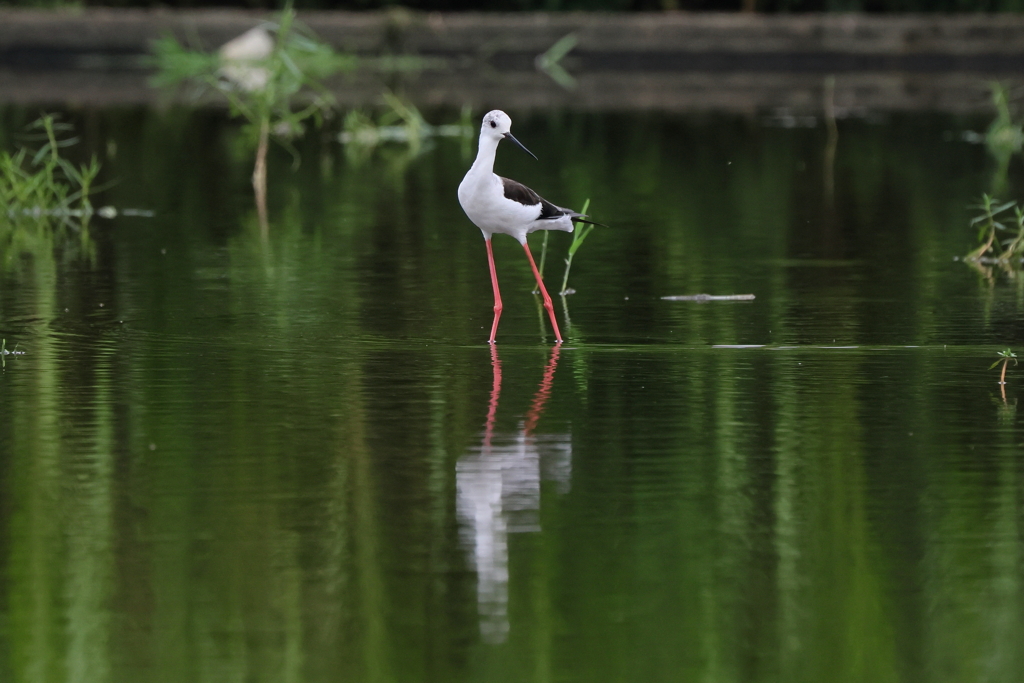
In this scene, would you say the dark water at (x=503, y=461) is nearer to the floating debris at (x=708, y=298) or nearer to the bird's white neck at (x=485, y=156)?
the floating debris at (x=708, y=298)

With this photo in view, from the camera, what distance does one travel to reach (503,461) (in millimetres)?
5867

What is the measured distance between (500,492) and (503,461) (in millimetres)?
376

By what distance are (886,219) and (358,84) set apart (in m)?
13.5

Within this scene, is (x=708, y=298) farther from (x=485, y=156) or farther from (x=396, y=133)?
(x=396, y=133)

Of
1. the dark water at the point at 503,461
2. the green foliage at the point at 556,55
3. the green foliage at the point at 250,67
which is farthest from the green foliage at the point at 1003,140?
the green foliage at the point at 556,55

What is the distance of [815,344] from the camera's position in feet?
26.0

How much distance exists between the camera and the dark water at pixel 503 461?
4289mm

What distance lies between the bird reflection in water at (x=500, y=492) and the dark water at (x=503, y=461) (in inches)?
0.6

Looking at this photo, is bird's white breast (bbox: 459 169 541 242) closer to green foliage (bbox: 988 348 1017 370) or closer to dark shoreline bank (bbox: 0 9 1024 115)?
green foliage (bbox: 988 348 1017 370)

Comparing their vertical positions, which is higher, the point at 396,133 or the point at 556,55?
the point at 556,55

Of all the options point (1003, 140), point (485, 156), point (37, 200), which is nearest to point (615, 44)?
point (1003, 140)

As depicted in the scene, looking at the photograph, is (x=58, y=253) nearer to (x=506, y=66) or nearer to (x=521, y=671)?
(x=521, y=671)

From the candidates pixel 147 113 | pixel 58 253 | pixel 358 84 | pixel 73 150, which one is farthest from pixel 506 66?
pixel 58 253

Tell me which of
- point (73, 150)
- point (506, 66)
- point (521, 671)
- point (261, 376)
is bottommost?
point (521, 671)
